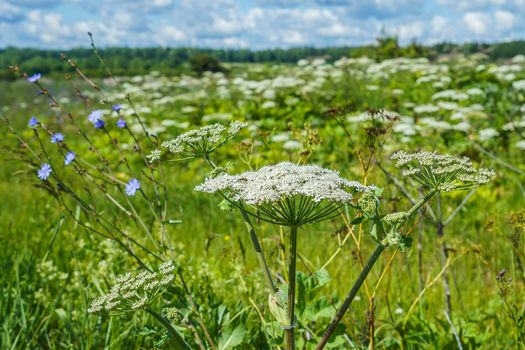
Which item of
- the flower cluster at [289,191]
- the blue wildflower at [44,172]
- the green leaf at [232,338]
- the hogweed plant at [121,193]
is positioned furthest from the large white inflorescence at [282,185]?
the blue wildflower at [44,172]

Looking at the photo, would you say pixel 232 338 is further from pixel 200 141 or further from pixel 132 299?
pixel 200 141

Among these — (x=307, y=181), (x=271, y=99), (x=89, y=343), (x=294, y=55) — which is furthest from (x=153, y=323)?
(x=294, y=55)

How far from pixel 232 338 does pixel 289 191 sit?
0.82m

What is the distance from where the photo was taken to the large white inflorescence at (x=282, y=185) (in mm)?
1239

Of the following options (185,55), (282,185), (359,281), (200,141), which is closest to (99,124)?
(200,141)

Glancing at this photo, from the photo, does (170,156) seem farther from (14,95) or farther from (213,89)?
(14,95)

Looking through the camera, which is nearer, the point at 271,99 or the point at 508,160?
the point at 508,160

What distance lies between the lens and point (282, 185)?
1.29 metres

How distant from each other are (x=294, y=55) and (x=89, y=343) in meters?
72.5

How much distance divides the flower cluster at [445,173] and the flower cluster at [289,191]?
0.49ft

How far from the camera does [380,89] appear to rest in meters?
12.8

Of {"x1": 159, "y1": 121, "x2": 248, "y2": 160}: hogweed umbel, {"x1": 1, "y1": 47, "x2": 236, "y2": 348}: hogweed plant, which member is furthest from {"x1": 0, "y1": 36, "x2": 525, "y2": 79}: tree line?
{"x1": 159, "y1": 121, "x2": 248, "y2": 160}: hogweed umbel

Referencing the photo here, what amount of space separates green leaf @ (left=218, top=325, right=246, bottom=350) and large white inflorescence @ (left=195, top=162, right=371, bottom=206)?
0.65 metres

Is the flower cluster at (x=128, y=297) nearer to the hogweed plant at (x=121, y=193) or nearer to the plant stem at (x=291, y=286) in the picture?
the hogweed plant at (x=121, y=193)
